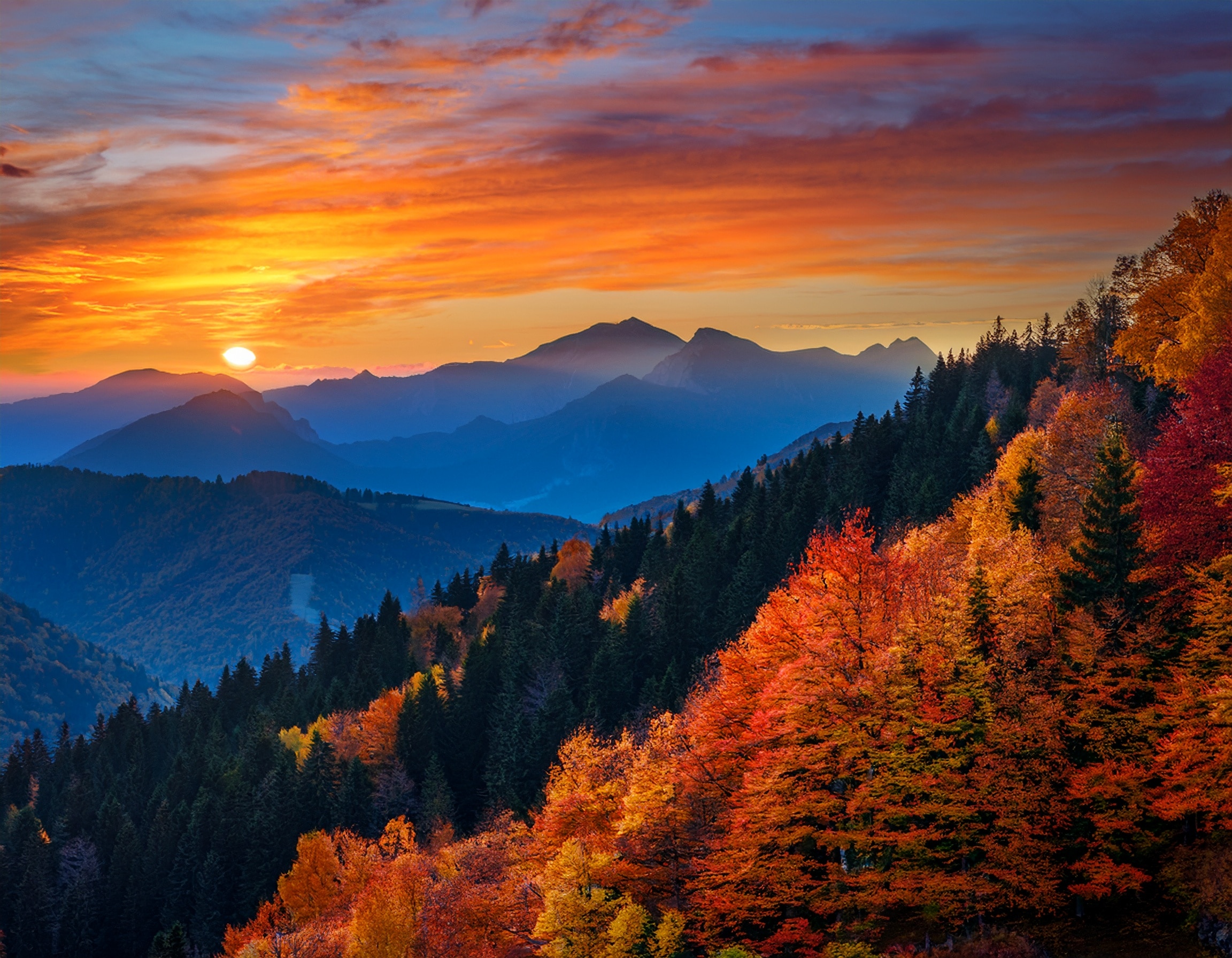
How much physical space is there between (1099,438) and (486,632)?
75890mm

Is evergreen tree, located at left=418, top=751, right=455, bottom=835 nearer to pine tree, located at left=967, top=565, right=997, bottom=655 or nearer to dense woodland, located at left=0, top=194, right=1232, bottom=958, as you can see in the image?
dense woodland, located at left=0, top=194, right=1232, bottom=958

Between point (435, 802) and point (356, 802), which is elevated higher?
point (435, 802)

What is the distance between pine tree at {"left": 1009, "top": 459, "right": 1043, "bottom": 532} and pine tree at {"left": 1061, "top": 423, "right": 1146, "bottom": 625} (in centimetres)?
1434

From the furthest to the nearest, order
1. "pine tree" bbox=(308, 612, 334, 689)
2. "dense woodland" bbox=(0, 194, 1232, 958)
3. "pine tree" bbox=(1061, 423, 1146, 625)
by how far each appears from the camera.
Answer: "pine tree" bbox=(308, 612, 334, 689), "pine tree" bbox=(1061, 423, 1146, 625), "dense woodland" bbox=(0, 194, 1232, 958)

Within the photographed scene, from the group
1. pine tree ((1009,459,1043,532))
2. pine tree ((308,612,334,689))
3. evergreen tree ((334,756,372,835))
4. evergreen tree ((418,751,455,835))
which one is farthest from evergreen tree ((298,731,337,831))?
pine tree ((1009,459,1043,532))

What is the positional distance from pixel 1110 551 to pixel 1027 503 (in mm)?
16413

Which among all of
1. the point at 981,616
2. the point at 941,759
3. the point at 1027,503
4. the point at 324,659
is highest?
the point at 1027,503

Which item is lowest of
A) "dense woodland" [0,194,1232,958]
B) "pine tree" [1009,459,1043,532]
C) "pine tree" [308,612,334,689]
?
"pine tree" [308,612,334,689]

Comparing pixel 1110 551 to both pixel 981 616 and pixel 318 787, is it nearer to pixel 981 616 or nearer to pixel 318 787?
pixel 981 616

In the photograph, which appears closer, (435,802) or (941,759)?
(941,759)

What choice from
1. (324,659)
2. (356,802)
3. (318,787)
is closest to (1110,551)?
(356,802)

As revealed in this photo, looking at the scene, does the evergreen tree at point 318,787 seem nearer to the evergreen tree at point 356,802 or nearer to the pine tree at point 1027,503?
the evergreen tree at point 356,802

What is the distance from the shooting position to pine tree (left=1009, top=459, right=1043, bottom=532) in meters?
56.3

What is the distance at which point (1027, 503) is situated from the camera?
56.5 m
